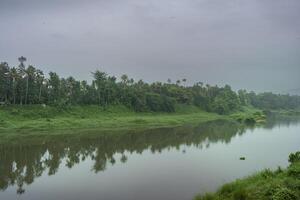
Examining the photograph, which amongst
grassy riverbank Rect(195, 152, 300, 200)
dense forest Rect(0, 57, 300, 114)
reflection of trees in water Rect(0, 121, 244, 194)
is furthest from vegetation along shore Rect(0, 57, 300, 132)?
grassy riverbank Rect(195, 152, 300, 200)

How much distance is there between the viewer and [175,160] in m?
30.4

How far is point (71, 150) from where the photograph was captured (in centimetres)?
3581

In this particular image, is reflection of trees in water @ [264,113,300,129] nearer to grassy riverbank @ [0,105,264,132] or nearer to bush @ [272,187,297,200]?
grassy riverbank @ [0,105,264,132]

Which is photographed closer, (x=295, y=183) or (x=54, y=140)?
(x=295, y=183)

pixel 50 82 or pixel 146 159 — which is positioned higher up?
pixel 50 82

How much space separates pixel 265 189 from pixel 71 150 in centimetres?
2377

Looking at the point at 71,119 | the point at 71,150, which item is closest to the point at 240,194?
the point at 71,150

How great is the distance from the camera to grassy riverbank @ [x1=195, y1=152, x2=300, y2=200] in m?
14.7

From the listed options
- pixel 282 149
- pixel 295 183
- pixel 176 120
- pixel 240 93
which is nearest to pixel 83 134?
pixel 282 149

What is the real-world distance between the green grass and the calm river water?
798 cm

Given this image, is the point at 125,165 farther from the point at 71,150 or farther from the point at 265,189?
the point at 265,189

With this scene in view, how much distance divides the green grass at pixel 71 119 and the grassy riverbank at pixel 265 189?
3613 centimetres

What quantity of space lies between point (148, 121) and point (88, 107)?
11568 mm

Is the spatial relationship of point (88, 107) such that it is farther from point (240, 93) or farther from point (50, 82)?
point (240, 93)
